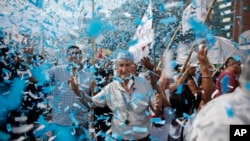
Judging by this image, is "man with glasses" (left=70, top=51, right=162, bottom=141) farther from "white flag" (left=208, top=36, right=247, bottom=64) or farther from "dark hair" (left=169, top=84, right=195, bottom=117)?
"white flag" (left=208, top=36, right=247, bottom=64)

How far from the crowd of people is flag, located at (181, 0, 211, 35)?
1.68ft

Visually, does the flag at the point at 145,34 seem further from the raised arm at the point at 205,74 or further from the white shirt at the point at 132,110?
the raised arm at the point at 205,74

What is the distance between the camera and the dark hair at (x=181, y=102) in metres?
3.60

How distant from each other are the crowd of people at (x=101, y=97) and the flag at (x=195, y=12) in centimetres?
51

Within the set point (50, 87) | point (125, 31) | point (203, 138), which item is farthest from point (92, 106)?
point (203, 138)

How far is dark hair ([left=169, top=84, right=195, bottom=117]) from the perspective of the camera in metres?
3.60

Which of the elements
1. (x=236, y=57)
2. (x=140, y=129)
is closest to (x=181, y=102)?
(x=140, y=129)

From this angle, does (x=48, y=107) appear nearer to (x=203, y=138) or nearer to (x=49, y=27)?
(x=49, y=27)

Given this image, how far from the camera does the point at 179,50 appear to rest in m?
4.50

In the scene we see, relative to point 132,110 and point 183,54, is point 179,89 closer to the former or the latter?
point 132,110

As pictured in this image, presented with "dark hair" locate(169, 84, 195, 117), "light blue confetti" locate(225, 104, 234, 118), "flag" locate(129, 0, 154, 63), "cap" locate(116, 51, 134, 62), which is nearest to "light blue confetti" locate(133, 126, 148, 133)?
"dark hair" locate(169, 84, 195, 117)

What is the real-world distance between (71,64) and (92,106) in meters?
0.71

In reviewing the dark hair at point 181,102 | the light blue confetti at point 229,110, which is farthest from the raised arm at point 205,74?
the light blue confetti at point 229,110

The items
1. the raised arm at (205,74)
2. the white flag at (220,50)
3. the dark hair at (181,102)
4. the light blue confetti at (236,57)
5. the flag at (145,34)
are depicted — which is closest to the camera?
the raised arm at (205,74)
